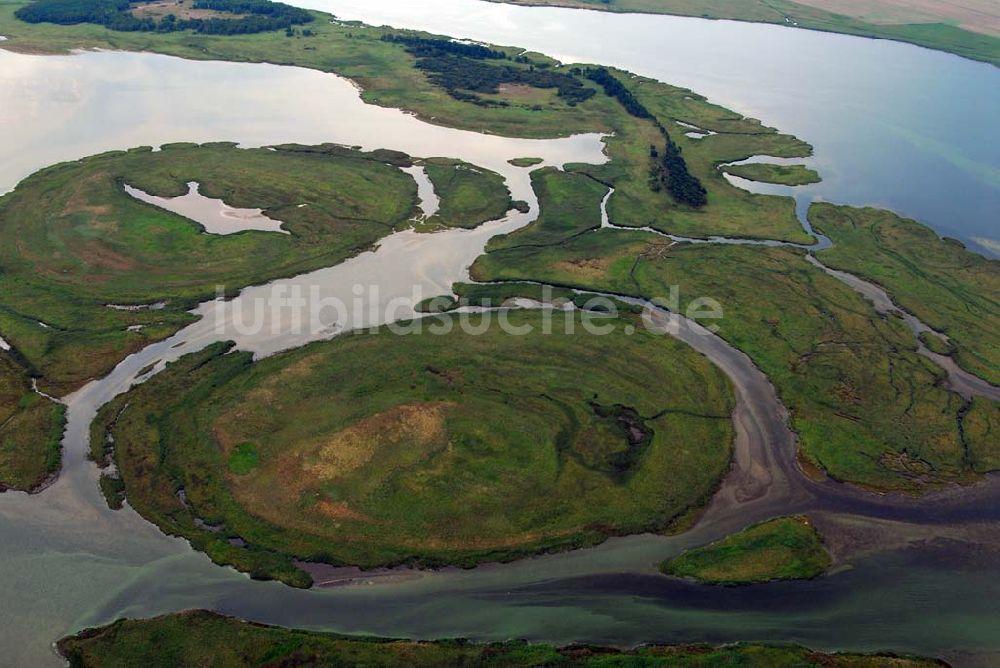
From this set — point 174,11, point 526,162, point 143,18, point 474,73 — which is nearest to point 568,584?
point 526,162

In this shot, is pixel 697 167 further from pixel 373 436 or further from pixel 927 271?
pixel 373 436

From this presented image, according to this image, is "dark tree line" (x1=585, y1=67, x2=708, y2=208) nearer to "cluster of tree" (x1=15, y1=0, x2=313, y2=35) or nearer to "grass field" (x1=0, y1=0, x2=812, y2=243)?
"grass field" (x1=0, y1=0, x2=812, y2=243)

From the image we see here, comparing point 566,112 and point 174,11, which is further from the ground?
point 174,11

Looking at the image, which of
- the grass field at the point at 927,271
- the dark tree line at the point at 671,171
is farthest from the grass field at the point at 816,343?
the dark tree line at the point at 671,171

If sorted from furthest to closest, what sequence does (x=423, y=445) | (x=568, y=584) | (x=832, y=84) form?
(x=832, y=84) → (x=423, y=445) → (x=568, y=584)

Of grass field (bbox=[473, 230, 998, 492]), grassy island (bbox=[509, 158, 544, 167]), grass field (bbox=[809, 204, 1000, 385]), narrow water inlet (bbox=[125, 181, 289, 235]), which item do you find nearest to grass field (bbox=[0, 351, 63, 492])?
narrow water inlet (bbox=[125, 181, 289, 235])

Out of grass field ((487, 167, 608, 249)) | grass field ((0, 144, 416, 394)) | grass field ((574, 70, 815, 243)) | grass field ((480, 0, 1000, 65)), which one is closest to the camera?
grass field ((0, 144, 416, 394))

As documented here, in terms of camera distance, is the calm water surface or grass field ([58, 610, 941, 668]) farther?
the calm water surface

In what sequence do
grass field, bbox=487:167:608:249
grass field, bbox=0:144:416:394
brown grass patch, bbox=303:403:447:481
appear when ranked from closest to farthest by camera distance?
brown grass patch, bbox=303:403:447:481 → grass field, bbox=0:144:416:394 → grass field, bbox=487:167:608:249
